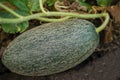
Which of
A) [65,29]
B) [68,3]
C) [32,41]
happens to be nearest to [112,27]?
[68,3]

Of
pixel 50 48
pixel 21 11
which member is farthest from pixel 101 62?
pixel 21 11

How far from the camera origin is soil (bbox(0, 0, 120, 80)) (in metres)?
1.75

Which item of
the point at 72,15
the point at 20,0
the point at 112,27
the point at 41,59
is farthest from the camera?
the point at 112,27

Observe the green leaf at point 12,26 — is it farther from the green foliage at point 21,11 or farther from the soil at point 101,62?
the soil at point 101,62

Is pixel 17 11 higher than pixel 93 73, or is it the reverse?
pixel 17 11

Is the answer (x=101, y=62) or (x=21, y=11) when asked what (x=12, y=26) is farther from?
(x=101, y=62)

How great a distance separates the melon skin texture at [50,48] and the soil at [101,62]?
220 millimetres

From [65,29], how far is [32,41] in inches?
6.8

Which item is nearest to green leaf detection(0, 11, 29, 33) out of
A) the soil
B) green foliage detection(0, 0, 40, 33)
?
green foliage detection(0, 0, 40, 33)

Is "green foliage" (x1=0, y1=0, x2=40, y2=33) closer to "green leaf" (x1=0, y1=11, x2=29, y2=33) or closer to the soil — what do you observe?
"green leaf" (x1=0, y1=11, x2=29, y2=33)

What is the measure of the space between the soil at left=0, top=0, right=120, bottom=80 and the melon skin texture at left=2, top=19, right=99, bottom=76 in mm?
220

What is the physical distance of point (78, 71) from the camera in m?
1.77

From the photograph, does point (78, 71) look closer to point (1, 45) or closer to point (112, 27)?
point (112, 27)

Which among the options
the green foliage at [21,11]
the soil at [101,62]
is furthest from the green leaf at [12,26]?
the soil at [101,62]
